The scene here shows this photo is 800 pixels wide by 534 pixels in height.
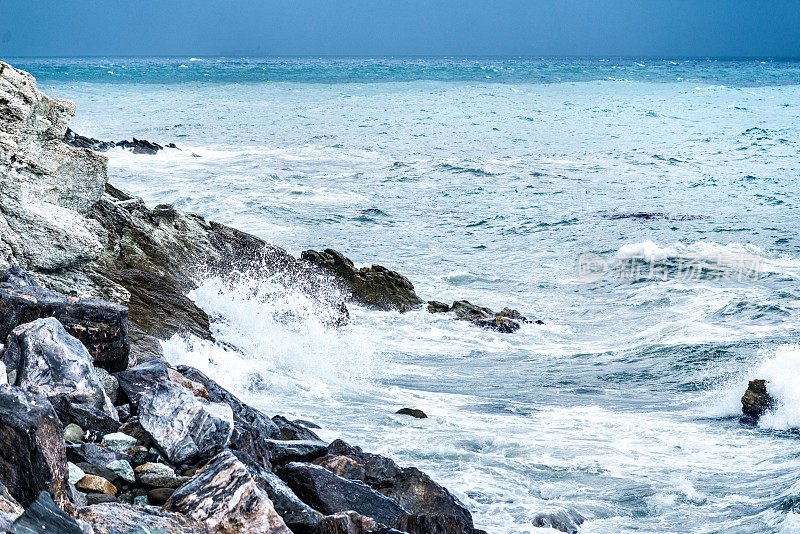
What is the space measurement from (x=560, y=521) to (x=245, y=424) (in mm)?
2759

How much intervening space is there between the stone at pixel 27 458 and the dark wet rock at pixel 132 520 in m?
0.18

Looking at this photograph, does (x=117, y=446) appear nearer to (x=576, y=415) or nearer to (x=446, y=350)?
(x=576, y=415)

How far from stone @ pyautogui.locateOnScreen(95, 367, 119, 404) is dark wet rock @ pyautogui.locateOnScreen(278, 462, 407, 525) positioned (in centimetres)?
148

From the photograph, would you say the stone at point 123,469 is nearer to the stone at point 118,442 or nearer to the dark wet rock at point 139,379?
the stone at point 118,442

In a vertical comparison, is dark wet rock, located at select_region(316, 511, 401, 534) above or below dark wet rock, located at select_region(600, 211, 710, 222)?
above

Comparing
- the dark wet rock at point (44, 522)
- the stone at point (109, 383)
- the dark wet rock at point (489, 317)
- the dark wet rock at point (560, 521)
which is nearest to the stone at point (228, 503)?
the dark wet rock at point (44, 522)

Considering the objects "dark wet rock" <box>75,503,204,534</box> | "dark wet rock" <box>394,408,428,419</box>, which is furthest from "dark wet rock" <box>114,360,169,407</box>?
"dark wet rock" <box>394,408,428,419</box>

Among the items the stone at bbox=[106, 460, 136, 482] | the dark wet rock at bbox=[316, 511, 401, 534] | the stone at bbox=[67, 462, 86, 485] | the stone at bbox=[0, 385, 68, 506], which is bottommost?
the dark wet rock at bbox=[316, 511, 401, 534]

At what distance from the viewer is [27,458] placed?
3555 mm

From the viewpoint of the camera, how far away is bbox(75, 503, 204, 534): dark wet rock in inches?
137

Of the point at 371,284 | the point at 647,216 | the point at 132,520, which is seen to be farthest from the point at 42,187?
the point at 647,216

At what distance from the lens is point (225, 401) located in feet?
20.5

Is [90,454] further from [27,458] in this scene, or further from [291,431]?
[291,431]

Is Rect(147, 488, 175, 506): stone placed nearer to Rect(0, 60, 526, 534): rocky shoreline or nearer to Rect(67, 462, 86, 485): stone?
Rect(0, 60, 526, 534): rocky shoreline
